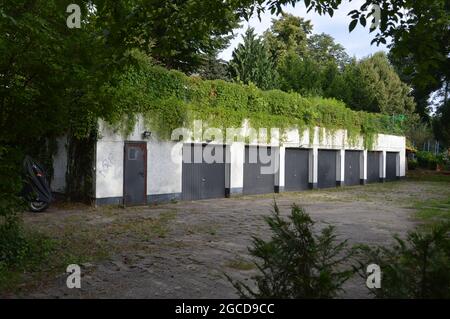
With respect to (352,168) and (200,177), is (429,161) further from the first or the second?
(200,177)

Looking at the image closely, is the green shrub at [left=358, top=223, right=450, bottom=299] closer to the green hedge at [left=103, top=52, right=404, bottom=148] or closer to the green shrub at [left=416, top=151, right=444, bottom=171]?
the green hedge at [left=103, top=52, right=404, bottom=148]

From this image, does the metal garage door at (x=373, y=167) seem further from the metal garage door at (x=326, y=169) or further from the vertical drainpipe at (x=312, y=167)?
the vertical drainpipe at (x=312, y=167)

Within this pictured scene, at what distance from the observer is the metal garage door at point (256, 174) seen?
18750mm

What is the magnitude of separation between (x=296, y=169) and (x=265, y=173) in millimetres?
2436

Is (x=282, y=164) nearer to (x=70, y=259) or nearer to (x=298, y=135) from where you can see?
(x=298, y=135)

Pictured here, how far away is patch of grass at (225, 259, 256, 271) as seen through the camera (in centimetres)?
651

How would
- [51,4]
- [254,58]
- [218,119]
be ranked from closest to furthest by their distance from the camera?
[51,4]
[218,119]
[254,58]

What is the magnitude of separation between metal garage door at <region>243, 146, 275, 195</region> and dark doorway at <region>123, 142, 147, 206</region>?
5431 mm

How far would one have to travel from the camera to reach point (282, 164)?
20.4 m

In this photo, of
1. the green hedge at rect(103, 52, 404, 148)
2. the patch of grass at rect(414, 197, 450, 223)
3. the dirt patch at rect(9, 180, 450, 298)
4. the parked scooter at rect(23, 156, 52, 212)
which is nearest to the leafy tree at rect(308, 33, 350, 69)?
the green hedge at rect(103, 52, 404, 148)

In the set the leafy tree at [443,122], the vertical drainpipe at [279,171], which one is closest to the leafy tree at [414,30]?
the vertical drainpipe at [279,171]

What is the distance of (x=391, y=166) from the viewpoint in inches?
1212
